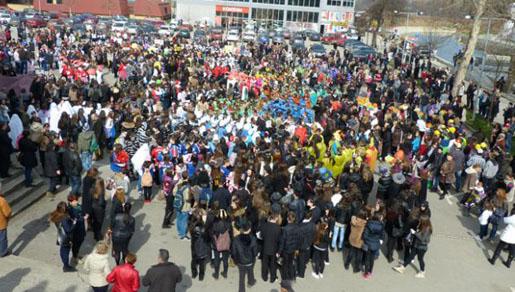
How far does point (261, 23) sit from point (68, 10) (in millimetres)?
27445

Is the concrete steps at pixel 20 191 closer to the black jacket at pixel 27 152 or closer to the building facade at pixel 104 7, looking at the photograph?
the black jacket at pixel 27 152

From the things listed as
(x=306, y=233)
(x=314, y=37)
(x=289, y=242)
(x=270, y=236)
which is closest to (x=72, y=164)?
(x=270, y=236)

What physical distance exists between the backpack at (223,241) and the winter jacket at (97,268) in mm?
1904

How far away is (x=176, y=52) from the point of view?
88.6 feet

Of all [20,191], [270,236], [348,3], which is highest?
[348,3]

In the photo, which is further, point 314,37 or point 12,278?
point 314,37

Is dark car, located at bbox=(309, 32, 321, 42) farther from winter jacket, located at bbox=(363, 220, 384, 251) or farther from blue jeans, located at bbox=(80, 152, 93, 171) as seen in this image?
winter jacket, located at bbox=(363, 220, 384, 251)

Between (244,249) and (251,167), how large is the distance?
321 cm

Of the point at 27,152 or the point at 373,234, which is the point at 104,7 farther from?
the point at 373,234

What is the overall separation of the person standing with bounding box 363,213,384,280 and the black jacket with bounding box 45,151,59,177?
7133 millimetres

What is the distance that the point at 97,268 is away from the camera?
22.6ft

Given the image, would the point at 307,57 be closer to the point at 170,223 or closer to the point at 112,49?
the point at 112,49

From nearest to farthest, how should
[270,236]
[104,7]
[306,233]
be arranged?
[270,236]
[306,233]
[104,7]

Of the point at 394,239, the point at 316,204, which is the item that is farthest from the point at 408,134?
the point at 316,204
